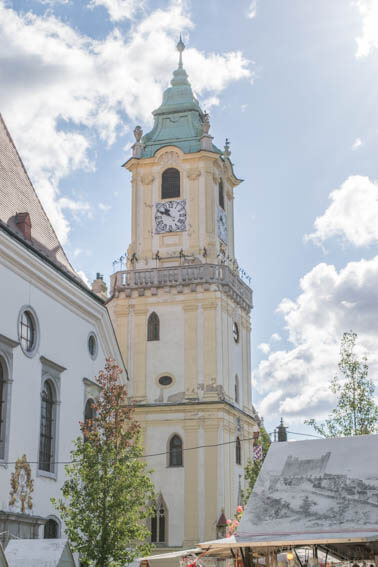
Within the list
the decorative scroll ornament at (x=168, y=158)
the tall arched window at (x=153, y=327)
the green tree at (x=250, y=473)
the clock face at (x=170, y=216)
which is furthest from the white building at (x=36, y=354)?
the decorative scroll ornament at (x=168, y=158)

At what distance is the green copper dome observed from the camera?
51.7m

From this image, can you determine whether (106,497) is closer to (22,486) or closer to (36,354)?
(22,486)

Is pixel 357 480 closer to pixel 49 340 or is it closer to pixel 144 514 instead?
pixel 144 514

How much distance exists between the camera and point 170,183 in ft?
168

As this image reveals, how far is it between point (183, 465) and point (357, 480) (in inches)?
1111

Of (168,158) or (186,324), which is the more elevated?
(168,158)

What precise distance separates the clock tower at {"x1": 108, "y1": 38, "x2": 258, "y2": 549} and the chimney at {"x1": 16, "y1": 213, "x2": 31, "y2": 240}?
19131 millimetres

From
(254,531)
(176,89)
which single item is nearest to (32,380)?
(254,531)

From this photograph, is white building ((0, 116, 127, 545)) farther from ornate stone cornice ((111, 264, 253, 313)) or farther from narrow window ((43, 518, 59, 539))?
ornate stone cornice ((111, 264, 253, 313))

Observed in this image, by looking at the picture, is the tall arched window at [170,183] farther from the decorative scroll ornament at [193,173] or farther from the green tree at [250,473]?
the green tree at [250,473]

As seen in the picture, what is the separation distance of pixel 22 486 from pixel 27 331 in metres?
4.60

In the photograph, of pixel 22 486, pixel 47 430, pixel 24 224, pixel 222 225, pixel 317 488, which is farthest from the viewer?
pixel 222 225

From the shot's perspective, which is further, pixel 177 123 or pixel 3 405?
pixel 177 123

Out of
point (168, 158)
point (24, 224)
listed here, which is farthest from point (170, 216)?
point (24, 224)
